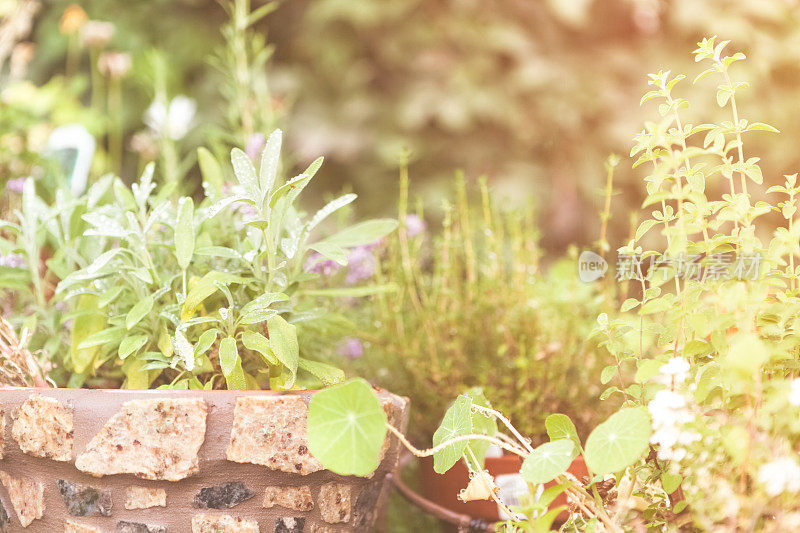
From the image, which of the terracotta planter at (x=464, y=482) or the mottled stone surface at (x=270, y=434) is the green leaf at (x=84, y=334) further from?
the terracotta planter at (x=464, y=482)

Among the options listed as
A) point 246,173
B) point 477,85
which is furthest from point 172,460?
point 477,85

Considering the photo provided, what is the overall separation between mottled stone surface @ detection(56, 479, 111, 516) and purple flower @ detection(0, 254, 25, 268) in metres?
0.43

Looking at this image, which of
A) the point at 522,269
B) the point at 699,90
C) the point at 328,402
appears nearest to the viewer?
the point at 328,402

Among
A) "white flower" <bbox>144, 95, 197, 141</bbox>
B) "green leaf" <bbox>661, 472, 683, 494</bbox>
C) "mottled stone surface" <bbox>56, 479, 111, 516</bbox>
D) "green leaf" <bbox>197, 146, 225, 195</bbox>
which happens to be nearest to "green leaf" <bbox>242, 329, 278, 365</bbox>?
"mottled stone surface" <bbox>56, 479, 111, 516</bbox>

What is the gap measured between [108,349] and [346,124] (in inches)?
82.1

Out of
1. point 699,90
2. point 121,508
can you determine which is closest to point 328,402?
point 121,508

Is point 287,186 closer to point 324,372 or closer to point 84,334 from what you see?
point 324,372

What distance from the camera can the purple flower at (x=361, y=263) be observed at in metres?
1.32

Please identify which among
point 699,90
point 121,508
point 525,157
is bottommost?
point 121,508

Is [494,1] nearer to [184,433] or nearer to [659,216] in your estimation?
[659,216]

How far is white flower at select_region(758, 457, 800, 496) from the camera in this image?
59 centimetres

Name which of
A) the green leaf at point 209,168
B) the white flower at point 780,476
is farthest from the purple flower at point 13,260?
the white flower at point 780,476

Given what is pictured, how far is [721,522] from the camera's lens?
0.69 metres

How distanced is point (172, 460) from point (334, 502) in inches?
7.9
